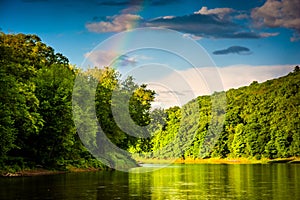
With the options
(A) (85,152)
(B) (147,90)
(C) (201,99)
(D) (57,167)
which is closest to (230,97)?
(C) (201,99)

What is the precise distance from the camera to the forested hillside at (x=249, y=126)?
144250 millimetres

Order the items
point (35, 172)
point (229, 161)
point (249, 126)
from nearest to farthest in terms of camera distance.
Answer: point (35, 172)
point (249, 126)
point (229, 161)

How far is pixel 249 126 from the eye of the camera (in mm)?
154000

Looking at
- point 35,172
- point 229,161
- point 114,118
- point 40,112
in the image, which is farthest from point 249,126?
point 35,172

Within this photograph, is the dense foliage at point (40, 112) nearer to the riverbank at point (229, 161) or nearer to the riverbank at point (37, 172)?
the riverbank at point (37, 172)

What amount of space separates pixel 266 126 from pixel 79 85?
85.6 metres

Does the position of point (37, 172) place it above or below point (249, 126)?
below

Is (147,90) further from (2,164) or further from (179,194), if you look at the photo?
(179,194)

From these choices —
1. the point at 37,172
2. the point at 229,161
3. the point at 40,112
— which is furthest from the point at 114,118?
the point at 229,161

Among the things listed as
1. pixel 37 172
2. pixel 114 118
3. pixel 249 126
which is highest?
pixel 249 126

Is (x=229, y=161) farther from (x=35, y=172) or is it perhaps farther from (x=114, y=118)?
(x=35, y=172)

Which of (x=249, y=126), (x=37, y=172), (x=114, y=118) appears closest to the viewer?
(x=37, y=172)

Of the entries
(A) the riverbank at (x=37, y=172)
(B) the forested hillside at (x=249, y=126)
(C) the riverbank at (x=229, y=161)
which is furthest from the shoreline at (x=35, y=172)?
(C) the riverbank at (x=229, y=161)

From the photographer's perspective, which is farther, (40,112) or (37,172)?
(40,112)
